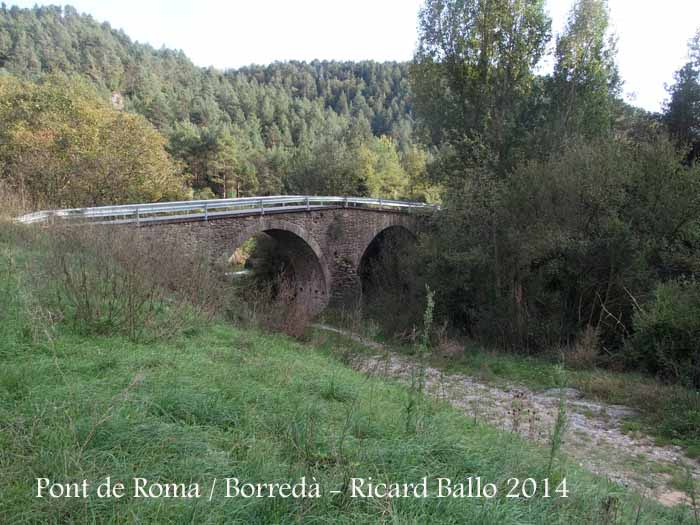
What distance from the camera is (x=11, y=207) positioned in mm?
8961

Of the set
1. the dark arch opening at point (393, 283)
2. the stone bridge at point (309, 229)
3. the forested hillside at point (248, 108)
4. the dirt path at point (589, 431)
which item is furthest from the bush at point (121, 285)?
the forested hillside at point (248, 108)

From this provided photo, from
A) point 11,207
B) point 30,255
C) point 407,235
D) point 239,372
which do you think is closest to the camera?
point 239,372

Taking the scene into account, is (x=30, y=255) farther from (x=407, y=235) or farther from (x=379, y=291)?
(x=407, y=235)

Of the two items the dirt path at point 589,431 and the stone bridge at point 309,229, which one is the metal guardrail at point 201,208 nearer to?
the stone bridge at point 309,229

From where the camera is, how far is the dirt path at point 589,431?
4.62 meters

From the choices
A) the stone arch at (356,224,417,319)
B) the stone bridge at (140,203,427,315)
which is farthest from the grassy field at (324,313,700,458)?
the stone bridge at (140,203,427,315)

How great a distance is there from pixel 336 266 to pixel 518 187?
29.2 ft

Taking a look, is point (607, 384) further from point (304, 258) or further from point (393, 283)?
point (304, 258)

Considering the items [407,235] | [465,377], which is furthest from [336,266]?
[465,377]

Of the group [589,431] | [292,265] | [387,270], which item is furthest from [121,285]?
[292,265]

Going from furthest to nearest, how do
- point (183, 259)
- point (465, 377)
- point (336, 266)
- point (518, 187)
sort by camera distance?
point (336, 266) → point (518, 187) → point (465, 377) → point (183, 259)

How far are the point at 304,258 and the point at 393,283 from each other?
13.0 feet

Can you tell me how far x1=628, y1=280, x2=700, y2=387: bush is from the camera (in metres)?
7.91

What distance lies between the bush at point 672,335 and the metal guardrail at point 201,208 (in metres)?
8.13
